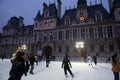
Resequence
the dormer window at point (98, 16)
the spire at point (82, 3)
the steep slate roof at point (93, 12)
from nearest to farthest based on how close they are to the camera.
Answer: the dormer window at point (98, 16)
the steep slate roof at point (93, 12)
the spire at point (82, 3)

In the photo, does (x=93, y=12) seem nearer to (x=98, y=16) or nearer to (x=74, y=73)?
(x=98, y=16)

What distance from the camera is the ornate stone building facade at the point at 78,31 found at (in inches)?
1075

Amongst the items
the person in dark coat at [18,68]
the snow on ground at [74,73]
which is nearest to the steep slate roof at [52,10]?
the snow on ground at [74,73]

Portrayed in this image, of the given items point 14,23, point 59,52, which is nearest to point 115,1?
point 59,52

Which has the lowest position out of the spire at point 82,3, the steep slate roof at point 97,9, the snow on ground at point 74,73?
the snow on ground at point 74,73

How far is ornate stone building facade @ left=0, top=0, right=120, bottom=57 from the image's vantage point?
27.3m

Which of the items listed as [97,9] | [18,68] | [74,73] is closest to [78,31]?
[97,9]

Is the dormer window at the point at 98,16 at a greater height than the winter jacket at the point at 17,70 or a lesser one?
greater

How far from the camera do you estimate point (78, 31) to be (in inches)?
1195

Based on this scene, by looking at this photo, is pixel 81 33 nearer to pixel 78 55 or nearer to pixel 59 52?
pixel 78 55

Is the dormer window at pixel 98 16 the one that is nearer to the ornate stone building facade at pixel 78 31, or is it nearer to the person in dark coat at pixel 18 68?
the ornate stone building facade at pixel 78 31

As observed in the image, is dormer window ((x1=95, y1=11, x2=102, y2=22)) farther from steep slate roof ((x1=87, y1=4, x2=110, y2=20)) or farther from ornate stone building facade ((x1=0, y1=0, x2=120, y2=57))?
steep slate roof ((x1=87, y1=4, x2=110, y2=20))

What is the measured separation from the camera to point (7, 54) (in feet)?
134

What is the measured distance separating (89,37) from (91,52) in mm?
3857
